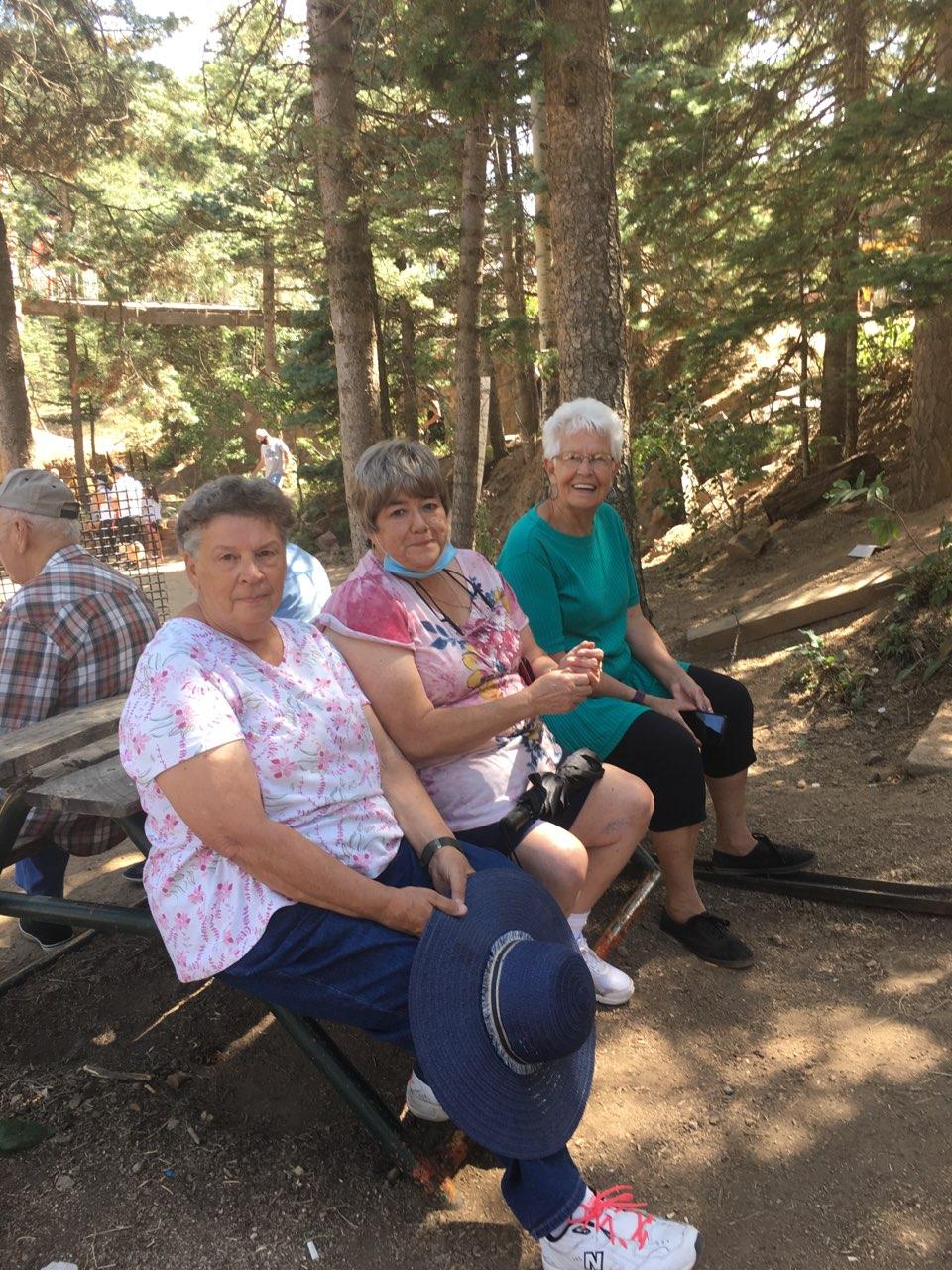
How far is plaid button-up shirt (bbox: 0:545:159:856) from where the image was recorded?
9.59 ft

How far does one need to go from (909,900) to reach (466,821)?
61.3 inches

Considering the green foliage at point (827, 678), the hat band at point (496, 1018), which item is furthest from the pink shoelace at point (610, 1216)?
the green foliage at point (827, 678)

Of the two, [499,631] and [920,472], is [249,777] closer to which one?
[499,631]

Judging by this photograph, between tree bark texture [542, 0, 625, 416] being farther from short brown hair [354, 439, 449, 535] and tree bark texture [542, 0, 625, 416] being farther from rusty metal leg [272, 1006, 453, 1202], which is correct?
rusty metal leg [272, 1006, 453, 1202]

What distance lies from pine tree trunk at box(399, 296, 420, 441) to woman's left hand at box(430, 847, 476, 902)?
44.2ft

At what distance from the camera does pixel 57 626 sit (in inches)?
116

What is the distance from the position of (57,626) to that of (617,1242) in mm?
2266

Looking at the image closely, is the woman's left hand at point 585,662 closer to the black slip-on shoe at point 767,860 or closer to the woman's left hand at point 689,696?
the woman's left hand at point 689,696

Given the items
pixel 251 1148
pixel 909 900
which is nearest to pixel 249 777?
pixel 251 1148

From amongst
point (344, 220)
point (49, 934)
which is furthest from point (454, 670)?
point (344, 220)

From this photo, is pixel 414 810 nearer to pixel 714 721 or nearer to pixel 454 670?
pixel 454 670

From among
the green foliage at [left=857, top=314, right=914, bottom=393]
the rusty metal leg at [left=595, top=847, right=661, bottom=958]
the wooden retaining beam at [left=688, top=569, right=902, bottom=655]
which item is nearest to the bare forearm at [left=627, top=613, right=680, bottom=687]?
the rusty metal leg at [left=595, top=847, right=661, bottom=958]

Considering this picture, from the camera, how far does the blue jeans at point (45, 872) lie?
325 centimetres

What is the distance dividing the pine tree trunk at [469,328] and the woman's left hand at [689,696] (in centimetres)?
558
